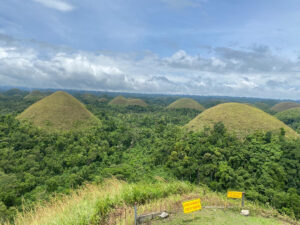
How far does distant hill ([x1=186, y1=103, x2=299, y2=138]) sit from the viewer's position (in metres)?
32.1

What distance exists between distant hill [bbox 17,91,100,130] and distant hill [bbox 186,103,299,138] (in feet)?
83.8

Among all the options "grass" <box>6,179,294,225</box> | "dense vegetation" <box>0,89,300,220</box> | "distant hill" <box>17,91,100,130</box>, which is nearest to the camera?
"grass" <box>6,179,294,225</box>

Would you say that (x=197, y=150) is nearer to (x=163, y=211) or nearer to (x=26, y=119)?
(x=163, y=211)

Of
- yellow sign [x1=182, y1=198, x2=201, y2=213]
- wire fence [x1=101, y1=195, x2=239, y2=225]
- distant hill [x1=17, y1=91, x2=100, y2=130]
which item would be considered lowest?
distant hill [x1=17, y1=91, x2=100, y2=130]

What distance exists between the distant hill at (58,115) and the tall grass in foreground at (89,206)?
118ft

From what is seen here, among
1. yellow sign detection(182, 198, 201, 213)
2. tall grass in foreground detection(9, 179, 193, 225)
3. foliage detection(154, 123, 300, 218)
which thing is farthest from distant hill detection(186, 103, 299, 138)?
yellow sign detection(182, 198, 201, 213)

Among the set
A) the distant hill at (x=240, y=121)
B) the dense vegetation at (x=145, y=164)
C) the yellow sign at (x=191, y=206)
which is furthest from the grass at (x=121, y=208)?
the distant hill at (x=240, y=121)

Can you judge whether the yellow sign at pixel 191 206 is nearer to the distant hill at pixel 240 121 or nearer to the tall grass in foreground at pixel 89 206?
the tall grass in foreground at pixel 89 206

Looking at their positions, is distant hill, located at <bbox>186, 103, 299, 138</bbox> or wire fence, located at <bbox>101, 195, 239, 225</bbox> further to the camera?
distant hill, located at <bbox>186, 103, 299, 138</bbox>

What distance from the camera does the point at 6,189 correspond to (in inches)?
650

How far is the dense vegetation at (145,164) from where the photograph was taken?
→ 16.7 metres

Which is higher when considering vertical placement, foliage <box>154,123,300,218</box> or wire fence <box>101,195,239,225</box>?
wire fence <box>101,195,239,225</box>

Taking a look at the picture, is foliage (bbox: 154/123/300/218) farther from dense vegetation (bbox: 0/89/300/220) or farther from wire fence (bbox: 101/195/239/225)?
wire fence (bbox: 101/195/239/225)

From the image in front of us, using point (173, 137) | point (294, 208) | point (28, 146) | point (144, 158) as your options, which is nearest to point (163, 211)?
point (294, 208)
